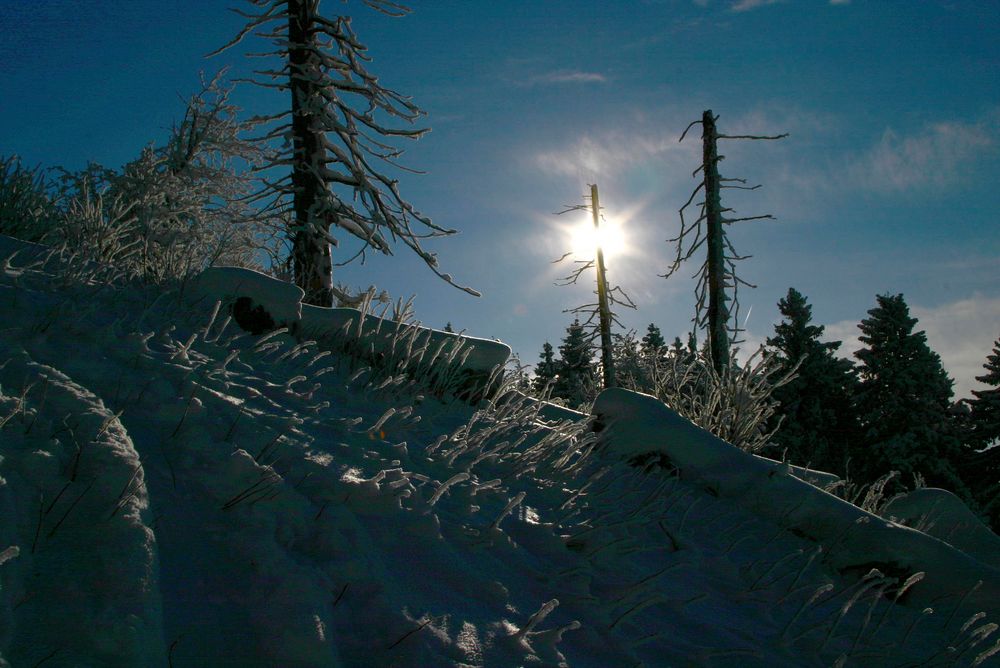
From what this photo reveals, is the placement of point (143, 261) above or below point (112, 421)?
above

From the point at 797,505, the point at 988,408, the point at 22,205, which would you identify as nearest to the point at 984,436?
the point at 988,408

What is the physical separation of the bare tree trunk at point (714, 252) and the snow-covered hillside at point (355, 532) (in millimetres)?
7183

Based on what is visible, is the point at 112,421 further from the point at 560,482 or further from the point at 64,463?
the point at 560,482

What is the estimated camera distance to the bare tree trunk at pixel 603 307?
1725 cm

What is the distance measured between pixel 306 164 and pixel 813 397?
27.2 m

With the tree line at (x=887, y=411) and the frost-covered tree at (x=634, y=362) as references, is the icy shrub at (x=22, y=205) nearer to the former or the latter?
the frost-covered tree at (x=634, y=362)

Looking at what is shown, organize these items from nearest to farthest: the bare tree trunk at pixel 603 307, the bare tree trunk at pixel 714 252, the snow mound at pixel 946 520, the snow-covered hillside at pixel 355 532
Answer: the snow-covered hillside at pixel 355 532 → the snow mound at pixel 946 520 → the bare tree trunk at pixel 714 252 → the bare tree trunk at pixel 603 307

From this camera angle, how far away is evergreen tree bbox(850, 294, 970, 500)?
25.4 metres

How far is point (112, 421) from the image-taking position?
221cm

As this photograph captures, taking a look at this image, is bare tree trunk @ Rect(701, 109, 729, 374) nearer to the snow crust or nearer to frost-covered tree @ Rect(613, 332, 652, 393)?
frost-covered tree @ Rect(613, 332, 652, 393)

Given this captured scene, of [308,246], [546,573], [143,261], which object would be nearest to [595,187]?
[308,246]

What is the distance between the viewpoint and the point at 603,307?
18656 millimetres

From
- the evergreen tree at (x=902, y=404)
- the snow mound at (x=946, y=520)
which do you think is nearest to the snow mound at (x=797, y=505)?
the snow mound at (x=946, y=520)

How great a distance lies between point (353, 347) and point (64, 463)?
277 centimetres
